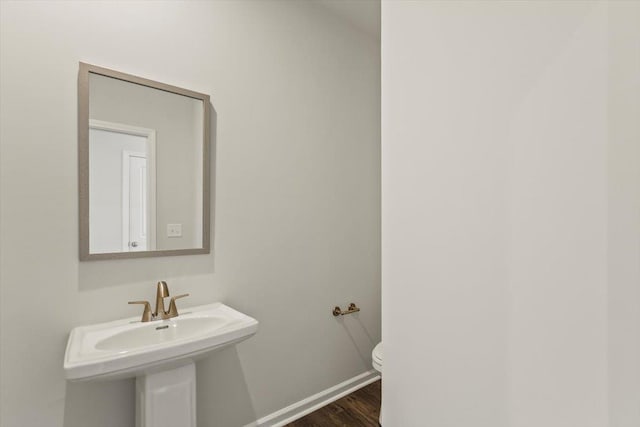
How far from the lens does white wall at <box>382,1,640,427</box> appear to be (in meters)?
0.34

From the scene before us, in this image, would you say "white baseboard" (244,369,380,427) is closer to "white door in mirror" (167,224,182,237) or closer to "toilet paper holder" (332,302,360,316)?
"toilet paper holder" (332,302,360,316)

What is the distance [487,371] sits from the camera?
17.6 inches

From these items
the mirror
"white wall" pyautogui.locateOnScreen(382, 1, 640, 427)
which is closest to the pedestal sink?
the mirror

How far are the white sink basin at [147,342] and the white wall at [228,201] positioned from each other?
0.11 m

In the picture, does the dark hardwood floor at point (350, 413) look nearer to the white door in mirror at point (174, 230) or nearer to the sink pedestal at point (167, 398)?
the sink pedestal at point (167, 398)

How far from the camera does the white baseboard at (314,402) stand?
1900 millimetres

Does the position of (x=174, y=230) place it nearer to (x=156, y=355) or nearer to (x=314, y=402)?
(x=156, y=355)

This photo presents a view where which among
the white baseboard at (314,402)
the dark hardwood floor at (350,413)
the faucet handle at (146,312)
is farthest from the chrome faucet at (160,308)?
the dark hardwood floor at (350,413)

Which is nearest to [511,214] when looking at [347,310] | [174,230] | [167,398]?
[167,398]

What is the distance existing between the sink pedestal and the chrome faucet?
24cm

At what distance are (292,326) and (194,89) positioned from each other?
144 centimetres

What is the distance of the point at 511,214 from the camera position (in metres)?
0.43

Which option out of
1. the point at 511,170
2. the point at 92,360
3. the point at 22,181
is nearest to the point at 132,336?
the point at 92,360

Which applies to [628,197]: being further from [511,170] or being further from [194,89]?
[194,89]
